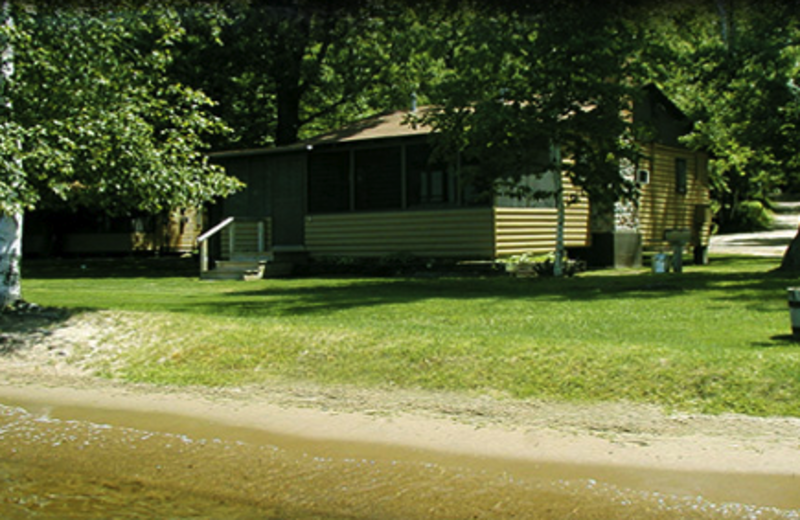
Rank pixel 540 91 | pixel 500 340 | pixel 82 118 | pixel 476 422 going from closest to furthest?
pixel 476 422 → pixel 500 340 → pixel 82 118 → pixel 540 91

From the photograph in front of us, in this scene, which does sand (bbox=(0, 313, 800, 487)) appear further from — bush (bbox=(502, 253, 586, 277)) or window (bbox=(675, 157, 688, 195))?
window (bbox=(675, 157, 688, 195))

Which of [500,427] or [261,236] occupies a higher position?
[261,236]

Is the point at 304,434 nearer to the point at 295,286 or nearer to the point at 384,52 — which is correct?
the point at 295,286

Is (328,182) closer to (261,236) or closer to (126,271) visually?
(261,236)

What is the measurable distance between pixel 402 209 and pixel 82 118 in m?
12.2

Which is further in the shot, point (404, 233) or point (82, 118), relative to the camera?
point (404, 233)

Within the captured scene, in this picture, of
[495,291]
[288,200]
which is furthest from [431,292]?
[288,200]

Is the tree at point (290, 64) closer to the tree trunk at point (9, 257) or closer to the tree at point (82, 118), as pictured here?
the tree at point (82, 118)

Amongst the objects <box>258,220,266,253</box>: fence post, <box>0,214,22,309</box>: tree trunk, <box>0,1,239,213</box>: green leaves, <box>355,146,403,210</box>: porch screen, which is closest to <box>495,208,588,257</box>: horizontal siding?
<box>355,146,403,210</box>: porch screen

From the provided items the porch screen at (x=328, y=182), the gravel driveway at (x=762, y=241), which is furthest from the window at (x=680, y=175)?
the porch screen at (x=328, y=182)

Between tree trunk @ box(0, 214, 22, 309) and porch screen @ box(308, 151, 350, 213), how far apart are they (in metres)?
12.3

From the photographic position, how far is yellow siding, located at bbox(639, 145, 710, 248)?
25.2 meters

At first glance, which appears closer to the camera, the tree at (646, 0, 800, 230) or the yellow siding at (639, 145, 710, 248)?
the tree at (646, 0, 800, 230)

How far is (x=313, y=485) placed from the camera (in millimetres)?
6086
